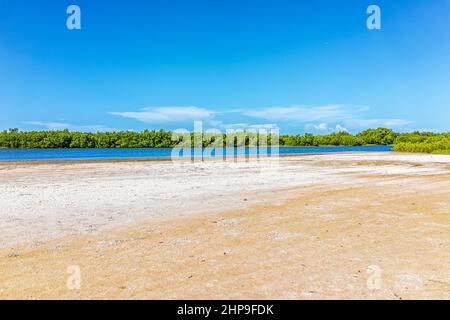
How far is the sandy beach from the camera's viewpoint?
4680 mm

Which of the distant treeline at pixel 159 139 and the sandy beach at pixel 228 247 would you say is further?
the distant treeline at pixel 159 139

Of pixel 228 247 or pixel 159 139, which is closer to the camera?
pixel 228 247

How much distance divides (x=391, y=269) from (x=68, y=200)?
10.5m

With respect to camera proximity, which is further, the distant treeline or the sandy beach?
the distant treeline

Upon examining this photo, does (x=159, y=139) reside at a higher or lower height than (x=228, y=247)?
higher

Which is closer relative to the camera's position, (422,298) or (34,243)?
(422,298)

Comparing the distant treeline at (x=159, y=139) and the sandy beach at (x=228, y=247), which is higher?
the distant treeline at (x=159, y=139)

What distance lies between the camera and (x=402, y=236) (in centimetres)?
712

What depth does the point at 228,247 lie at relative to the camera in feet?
21.3

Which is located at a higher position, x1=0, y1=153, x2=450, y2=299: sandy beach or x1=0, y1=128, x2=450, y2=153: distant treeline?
x1=0, y1=128, x2=450, y2=153: distant treeline

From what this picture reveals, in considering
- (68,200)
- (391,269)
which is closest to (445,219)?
(391,269)

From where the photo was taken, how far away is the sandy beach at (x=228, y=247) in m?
4.68

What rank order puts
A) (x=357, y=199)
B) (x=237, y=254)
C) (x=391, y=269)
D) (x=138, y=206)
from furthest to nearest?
(x=357, y=199) < (x=138, y=206) < (x=237, y=254) < (x=391, y=269)
